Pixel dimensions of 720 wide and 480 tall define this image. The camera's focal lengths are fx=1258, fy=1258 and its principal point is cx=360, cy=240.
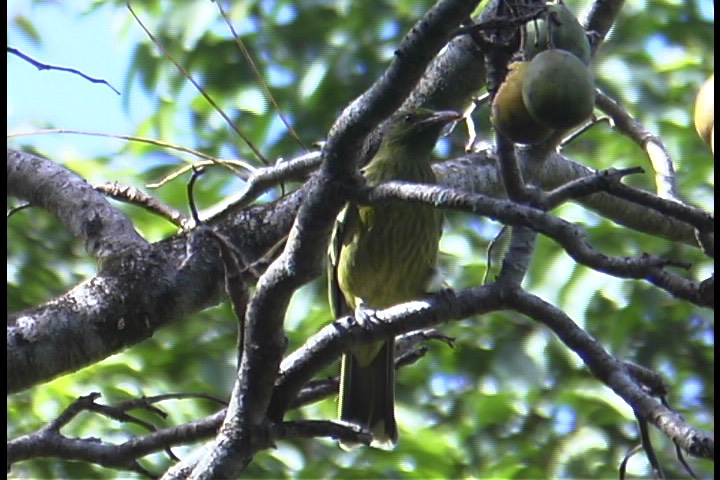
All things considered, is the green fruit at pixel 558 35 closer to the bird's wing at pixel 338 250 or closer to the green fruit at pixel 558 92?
the green fruit at pixel 558 92

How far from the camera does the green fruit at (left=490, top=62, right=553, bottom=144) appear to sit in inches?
86.4

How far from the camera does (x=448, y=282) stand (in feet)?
14.4

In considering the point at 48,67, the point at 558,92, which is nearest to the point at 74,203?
the point at 48,67

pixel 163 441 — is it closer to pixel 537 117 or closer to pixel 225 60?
pixel 537 117

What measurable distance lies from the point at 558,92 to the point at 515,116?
154 millimetres

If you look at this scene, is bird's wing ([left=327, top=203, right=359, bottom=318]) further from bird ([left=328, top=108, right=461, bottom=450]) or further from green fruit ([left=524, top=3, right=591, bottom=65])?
green fruit ([left=524, top=3, right=591, bottom=65])

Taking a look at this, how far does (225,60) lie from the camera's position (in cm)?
526

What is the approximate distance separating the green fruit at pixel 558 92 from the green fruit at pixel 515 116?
Answer: 2.9 inches

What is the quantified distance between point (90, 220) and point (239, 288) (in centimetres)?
96

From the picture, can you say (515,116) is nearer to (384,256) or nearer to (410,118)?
(410,118)

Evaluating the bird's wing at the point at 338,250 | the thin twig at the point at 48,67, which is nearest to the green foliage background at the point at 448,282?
the bird's wing at the point at 338,250

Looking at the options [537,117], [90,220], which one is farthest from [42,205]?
[537,117]

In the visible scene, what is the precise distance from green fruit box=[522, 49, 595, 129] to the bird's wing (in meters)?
2.30

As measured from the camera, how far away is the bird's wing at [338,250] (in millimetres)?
4402
